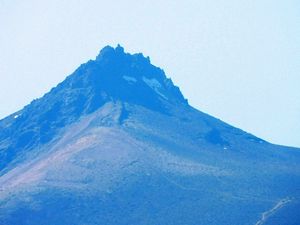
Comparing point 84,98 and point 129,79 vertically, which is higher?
point 129,79

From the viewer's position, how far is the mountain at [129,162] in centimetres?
11100

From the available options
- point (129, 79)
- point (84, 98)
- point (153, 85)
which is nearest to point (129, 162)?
point (84, 98)

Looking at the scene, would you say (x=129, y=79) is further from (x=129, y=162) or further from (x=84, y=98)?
(x=129, y=162)

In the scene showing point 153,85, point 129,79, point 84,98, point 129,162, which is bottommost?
point 129,162

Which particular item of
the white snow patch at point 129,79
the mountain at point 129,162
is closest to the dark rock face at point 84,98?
the white snow patch at point 129,79

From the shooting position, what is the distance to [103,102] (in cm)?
17100

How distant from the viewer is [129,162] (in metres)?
129

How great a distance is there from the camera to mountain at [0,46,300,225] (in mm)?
111000

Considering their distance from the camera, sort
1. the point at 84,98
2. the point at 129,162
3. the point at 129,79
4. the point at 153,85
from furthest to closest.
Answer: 1. the point at 153,85
2. the point at 129,79
3. the point at 84,98
4. the point at 129,162

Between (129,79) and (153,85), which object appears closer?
(129,79)

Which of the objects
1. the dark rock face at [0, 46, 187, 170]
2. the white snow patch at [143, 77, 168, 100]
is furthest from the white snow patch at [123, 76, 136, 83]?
the white snow patch at [143, 77, 168, 100]

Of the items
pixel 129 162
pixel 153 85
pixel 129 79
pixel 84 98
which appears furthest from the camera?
pixel 153 85

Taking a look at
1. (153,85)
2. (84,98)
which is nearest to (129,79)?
(153,85)

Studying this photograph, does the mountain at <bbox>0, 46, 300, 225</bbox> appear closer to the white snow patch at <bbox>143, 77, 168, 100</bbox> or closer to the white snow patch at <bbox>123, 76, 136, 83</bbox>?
the white snow patch at <bbox>123, 76, 136, 83</bbox>
